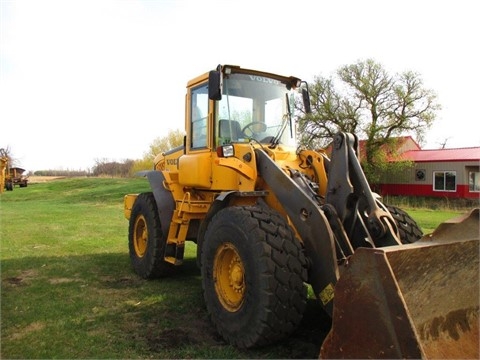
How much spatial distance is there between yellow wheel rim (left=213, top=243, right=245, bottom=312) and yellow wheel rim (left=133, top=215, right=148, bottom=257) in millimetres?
2958

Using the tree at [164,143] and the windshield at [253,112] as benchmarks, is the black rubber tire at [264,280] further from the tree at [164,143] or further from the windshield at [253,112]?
the tree at [164,143]

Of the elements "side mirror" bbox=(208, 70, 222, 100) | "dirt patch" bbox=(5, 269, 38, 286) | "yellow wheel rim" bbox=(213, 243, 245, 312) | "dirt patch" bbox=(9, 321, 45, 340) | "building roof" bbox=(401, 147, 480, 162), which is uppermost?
"building roof" bbox=(401, 147, 480, 162)

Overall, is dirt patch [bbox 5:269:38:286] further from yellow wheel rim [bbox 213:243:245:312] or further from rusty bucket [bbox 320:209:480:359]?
rusty bucket [bbox 320:209:480:359]

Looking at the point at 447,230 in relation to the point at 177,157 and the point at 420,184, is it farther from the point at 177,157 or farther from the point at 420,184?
the point at 420,184

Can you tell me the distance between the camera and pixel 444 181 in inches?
1271

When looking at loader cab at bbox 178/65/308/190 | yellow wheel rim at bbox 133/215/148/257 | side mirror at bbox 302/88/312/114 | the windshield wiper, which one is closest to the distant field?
yellow wheel rim at bbox 133/215/148/257

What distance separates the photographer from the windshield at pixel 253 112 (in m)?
5.75

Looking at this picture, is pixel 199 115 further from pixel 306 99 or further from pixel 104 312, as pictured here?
pixel 104 312

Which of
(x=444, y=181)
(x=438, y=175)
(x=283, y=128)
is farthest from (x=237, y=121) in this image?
(x=438, y=175)

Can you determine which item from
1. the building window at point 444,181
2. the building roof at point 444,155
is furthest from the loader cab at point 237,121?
the building window at point 444,181

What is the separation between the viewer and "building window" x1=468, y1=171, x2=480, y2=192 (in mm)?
30422

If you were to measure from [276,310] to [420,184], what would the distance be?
3334 cm

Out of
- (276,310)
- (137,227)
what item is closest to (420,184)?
(137,227)

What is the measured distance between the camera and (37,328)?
482 centimetres
